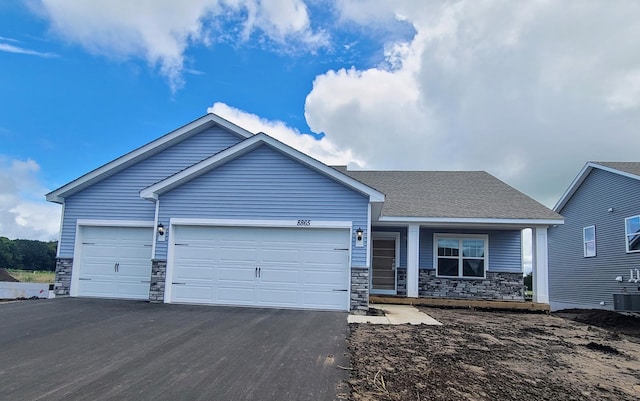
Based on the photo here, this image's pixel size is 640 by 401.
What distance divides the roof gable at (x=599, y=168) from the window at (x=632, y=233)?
1454 millimetres

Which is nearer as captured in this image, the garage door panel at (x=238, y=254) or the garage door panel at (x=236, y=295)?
the garage door panel at (x=236, y=295)

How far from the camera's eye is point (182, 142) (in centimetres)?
1304

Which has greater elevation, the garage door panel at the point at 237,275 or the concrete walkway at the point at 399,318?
the garage door panel at the point at 237,275

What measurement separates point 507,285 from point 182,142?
39.0ft

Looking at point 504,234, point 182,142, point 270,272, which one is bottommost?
point 270,272

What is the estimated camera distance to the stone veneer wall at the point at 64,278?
12.1 meters

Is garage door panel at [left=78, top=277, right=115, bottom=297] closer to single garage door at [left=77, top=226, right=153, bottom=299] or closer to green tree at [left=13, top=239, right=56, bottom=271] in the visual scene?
single garage door at [left=77, top=226, right=153, bottom=299]

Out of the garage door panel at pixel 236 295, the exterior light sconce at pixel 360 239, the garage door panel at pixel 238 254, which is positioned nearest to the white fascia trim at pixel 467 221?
the exterior light sconce at pixel 360 239

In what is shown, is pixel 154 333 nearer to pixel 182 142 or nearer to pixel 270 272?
pixel 270 272

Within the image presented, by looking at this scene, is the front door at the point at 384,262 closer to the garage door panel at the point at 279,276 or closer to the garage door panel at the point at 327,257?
the garage door panel at the point at 327,257

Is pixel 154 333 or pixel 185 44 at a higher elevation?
pixel 185 44

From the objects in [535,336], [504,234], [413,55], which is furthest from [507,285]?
[413,55]

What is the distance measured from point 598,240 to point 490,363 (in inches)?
513

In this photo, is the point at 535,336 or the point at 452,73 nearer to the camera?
the point at 535,336
